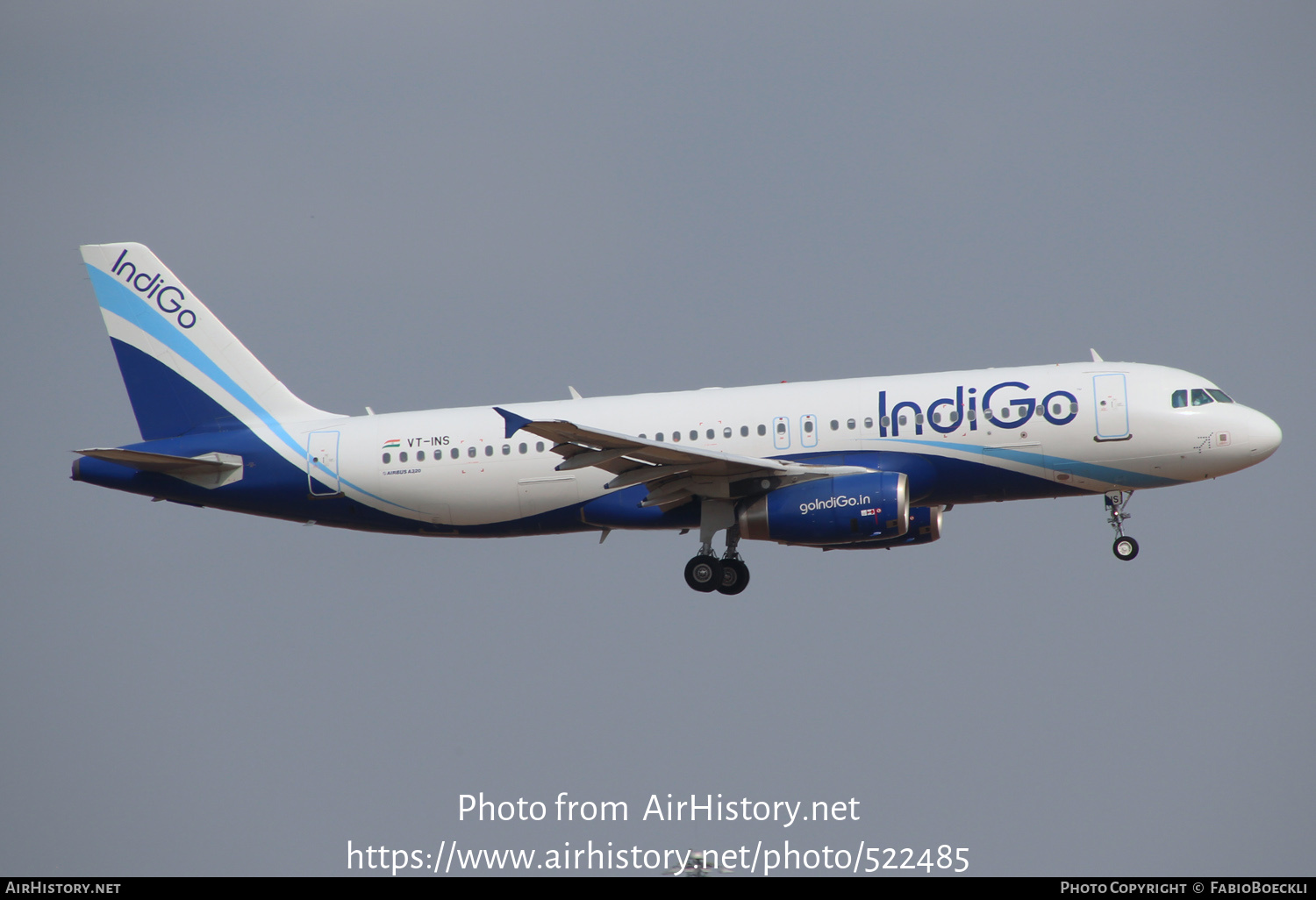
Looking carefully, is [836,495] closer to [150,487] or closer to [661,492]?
[661,492]

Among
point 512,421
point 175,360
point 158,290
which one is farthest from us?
point 158,290

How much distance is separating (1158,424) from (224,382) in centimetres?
2601

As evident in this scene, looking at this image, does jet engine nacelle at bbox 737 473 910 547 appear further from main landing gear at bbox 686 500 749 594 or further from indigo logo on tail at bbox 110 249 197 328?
indigo logo on tail at bbox 110 249 197 328

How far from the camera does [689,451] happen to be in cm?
3666

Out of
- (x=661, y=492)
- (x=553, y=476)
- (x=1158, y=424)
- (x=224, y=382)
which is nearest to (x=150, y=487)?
(x=224, y=382)

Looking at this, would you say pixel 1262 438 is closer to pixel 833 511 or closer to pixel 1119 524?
pixel 1119 524

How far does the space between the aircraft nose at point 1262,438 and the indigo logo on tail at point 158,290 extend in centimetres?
2987

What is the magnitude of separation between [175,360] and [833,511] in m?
20.1

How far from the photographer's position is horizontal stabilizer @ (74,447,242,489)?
4091cm

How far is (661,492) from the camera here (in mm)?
38812

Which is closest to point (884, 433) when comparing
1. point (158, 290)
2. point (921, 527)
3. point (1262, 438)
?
point (921, 527)

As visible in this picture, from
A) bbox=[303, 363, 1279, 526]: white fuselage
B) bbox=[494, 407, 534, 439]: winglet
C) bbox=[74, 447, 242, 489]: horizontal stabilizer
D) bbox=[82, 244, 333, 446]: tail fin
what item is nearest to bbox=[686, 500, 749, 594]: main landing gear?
bbox=[303, 363, 1279, 526]: white fuselage

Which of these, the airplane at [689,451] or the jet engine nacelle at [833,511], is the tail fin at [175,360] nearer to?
the airplane at [689,451]

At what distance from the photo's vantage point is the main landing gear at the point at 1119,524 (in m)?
38.9
